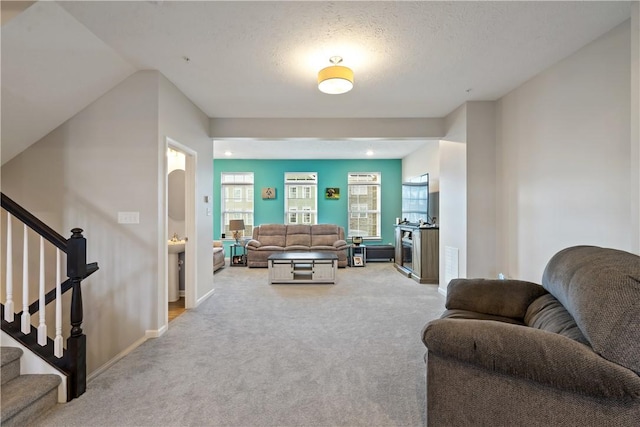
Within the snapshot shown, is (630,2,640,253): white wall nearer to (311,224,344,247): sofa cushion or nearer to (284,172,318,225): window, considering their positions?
(311,224,344,247): sofa cushion

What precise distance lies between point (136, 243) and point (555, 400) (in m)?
3.24

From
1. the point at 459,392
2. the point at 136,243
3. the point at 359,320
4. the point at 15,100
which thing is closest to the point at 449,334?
the point at 459,392

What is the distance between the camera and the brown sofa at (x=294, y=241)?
6.40 m

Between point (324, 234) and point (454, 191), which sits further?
point (324, 234)

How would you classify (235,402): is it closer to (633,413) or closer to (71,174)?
(633,413)

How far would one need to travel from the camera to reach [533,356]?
111cm

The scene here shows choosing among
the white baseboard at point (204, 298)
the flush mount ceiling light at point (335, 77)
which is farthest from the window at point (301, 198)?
the flush mount ceiling light at point (335, 77)

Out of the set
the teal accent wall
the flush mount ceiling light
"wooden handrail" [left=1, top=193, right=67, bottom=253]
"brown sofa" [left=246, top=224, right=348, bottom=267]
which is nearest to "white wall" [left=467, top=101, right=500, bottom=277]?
the flush mount ceiling light

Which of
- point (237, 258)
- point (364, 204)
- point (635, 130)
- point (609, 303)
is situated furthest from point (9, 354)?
point (364, 204)

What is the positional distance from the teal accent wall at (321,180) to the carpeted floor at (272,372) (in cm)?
394

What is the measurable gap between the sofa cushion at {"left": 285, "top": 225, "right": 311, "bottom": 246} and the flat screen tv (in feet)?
7.58

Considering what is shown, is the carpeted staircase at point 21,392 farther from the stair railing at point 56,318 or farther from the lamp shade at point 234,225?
the lamp shade at point 234,225

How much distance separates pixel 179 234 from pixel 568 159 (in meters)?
4.94

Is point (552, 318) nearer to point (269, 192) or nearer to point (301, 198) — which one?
point (301, 198)
